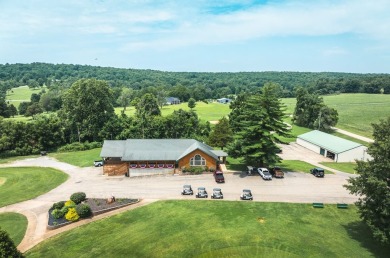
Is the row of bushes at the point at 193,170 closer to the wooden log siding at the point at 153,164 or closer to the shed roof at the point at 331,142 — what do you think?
the wooden log siding at the point at 153,164

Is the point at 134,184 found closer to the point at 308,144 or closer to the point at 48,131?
the point at 48,131

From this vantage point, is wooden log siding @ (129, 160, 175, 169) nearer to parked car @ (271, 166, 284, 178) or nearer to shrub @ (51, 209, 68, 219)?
shrub @ (51, 209, 68, 219)

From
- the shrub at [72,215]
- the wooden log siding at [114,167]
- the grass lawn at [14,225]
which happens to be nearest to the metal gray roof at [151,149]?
the wooden log siding at [114,167]

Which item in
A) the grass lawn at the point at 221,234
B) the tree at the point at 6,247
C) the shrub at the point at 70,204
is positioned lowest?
the grass lawn at the point at 221,234

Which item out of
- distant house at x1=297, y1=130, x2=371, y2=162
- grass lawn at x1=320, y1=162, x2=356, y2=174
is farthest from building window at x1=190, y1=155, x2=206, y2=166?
distant house at x1=297, y1=130, x2=371, y2=162

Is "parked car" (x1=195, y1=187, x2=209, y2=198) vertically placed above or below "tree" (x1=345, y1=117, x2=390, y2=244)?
below
